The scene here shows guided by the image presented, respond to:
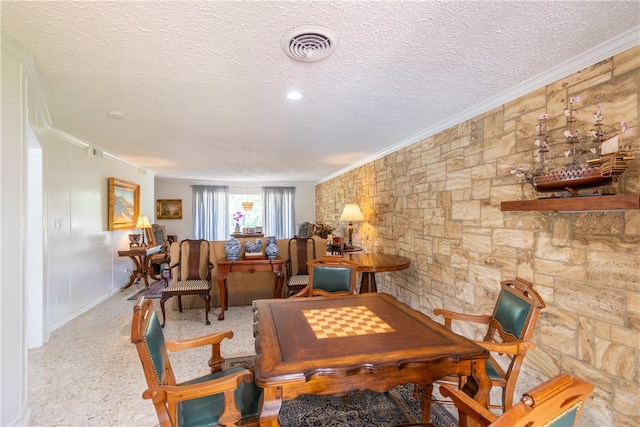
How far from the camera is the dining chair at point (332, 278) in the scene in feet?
8.21

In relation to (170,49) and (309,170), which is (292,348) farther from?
(309,170)

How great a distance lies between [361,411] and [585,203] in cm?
187

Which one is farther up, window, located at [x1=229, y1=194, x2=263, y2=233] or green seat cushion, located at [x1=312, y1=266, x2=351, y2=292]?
window, located at [x1=229, y1=194, x2=263, y2=233]

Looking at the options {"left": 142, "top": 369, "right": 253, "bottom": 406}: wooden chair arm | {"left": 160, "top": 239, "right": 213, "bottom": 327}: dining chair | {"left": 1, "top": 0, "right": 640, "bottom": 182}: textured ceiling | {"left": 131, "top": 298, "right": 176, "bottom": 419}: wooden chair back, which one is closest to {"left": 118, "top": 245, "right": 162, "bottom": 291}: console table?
{"left": 160, "top": 239, "right": 213, "bottom": 327}: dining chair

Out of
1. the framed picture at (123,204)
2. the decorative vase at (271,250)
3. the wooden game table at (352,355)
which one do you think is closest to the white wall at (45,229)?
the framed picture at (123,204)

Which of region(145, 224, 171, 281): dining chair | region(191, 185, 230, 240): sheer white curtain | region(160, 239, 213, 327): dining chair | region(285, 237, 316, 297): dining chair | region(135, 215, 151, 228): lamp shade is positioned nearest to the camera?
region(160, 239, 213, 327): dining chair

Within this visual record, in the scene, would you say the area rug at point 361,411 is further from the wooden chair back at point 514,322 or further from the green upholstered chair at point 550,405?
the green upholstered chair at point 550,405

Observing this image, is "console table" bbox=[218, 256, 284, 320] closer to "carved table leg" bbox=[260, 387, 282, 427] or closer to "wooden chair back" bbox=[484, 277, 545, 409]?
"wooden chair back" bbox=[484, 277, 545, 409]

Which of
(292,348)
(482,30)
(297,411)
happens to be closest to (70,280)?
(297,411)

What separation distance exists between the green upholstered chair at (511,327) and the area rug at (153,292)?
4514 millimetres

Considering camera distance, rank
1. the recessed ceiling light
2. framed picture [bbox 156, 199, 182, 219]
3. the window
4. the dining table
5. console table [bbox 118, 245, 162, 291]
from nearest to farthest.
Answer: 1. the recessed ceiling light
2. the dining table
3. console table [bbox 118, 245, 162, 291]
4. framed picture [bbox 156, 199, 182, 219]
5. the window

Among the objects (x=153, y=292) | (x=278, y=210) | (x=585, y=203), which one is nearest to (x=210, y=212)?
(x=278, y=210)

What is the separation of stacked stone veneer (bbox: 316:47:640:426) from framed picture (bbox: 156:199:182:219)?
693cm

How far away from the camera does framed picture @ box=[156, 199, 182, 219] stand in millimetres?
8164
